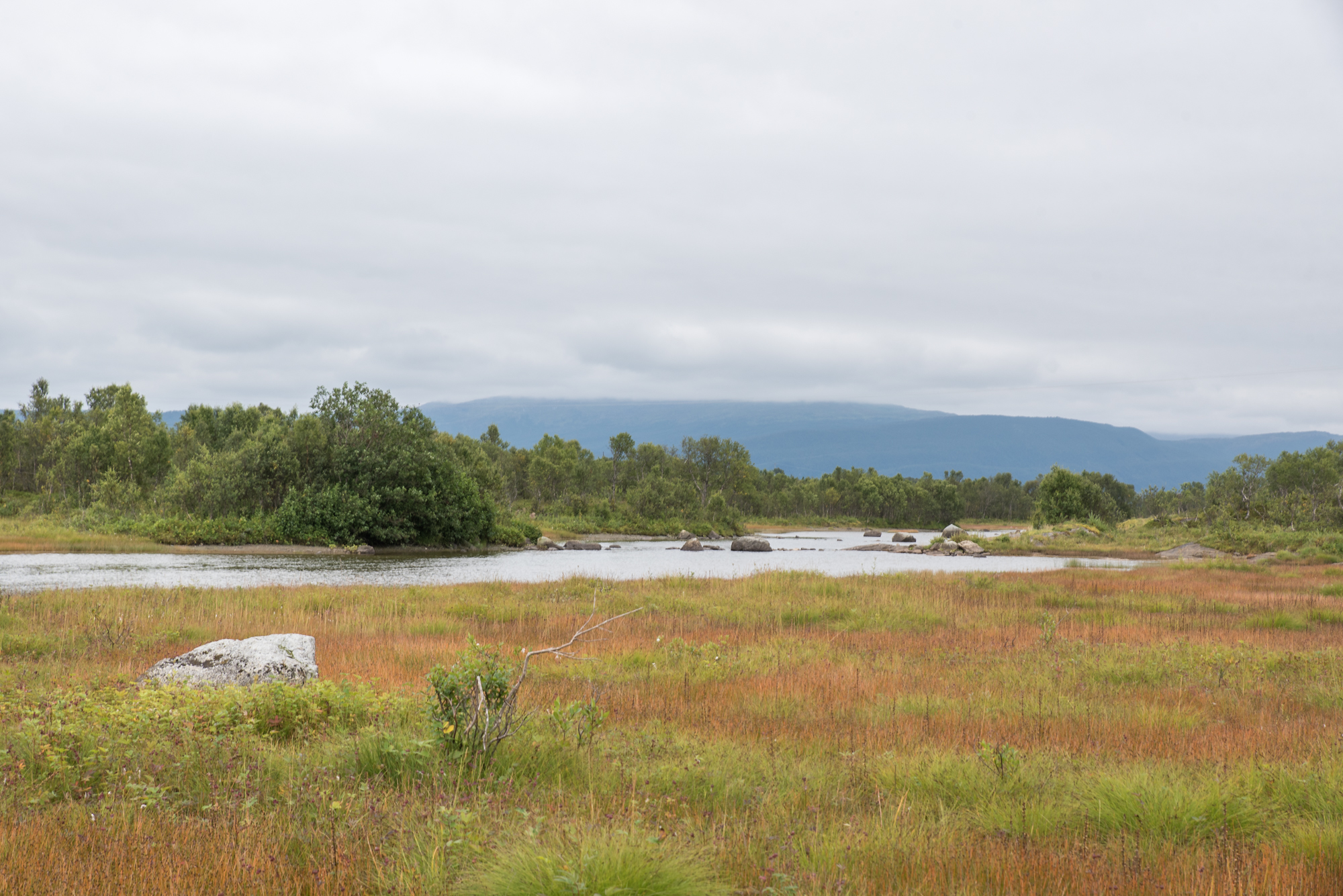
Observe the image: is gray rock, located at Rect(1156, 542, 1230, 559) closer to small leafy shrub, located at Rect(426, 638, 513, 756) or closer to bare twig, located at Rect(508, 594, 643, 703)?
bare twig, located at Rect(508, 594, 643, 703)

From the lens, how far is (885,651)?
16.0m

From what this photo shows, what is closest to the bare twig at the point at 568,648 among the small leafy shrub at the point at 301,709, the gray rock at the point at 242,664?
the small leafy shrub at the point at 301,709

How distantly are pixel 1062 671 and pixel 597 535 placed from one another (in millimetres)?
93185

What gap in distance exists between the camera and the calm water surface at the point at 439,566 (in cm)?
3756

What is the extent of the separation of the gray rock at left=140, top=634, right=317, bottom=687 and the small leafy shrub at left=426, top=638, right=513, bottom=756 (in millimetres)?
4043

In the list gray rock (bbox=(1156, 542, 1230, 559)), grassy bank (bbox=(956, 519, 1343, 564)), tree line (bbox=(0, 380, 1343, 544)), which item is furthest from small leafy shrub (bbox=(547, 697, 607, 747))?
gray rock (bbox=(1156, 542, 1230, 559))

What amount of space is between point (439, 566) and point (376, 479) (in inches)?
816

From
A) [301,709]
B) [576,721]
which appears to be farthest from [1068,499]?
[301,709]

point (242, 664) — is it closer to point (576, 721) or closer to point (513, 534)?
point (576, 721)

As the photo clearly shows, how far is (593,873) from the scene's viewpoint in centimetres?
438

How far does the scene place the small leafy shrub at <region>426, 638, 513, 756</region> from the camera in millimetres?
7016

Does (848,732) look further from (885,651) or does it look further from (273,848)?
(885,651)

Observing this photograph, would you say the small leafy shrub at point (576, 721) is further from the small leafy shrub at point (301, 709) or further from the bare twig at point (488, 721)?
the small leafy shrub at point (301, 709)

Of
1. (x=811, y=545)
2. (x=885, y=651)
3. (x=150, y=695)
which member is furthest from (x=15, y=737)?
(x=811, y=545)
